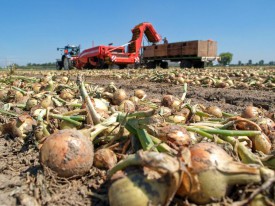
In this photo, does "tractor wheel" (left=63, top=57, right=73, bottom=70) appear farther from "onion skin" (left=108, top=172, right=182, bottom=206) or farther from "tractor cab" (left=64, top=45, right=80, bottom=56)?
"onion skin" (left=108, top=172, right=182, bottom=206)

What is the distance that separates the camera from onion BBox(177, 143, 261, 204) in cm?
127

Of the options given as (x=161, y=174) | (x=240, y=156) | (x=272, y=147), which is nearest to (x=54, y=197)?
(x=161, y=174)

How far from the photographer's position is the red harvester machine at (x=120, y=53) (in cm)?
1909

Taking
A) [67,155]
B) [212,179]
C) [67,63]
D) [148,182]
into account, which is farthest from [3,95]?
[67,63]

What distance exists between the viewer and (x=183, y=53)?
19.9m

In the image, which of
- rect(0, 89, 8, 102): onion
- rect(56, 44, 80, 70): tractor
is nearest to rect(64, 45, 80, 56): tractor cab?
rect(56, 44, 80, 70): tractor

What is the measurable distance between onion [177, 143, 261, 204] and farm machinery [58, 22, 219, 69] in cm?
1776

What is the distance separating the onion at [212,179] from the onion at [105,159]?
585 mm

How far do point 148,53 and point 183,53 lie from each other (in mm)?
3354

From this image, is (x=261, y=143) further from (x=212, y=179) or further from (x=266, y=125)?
(x=212, y=179)

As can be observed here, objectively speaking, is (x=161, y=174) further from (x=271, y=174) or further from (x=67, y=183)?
(x=67, y=183)

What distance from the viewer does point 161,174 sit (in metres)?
1.25

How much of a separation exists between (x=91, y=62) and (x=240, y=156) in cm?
1931

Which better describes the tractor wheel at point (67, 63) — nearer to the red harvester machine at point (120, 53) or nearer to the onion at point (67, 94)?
the red harvester machine at point (120, 53)
